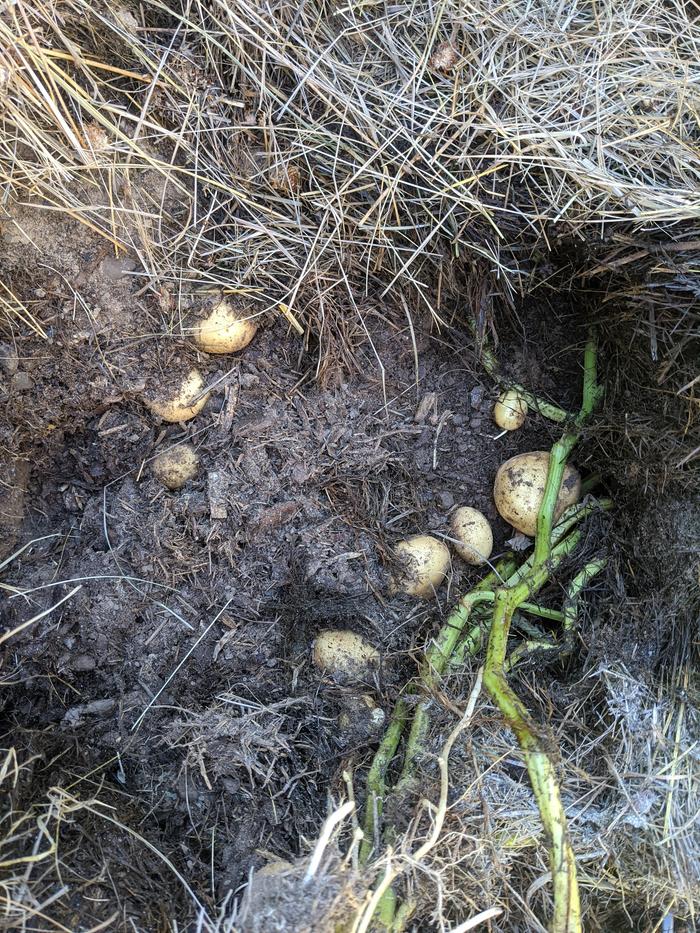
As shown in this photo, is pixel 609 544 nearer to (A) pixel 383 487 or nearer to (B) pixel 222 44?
(A) pixel 383 487

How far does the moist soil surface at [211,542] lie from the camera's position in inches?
65.7

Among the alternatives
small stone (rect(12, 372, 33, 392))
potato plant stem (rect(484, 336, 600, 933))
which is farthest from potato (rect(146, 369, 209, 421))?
potato plant stem (rect(484, 336, 600, 933))

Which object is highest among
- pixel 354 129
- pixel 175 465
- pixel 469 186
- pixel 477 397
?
pixel 354 129

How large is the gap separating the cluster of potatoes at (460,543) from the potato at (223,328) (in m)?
0.65

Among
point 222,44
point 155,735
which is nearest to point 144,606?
point 155,735

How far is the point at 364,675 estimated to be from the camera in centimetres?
176

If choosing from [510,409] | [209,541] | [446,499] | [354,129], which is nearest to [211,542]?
[209,541]

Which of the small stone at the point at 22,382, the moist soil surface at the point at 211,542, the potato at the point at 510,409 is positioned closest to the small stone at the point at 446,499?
the moist soil surface at the point at 211,542

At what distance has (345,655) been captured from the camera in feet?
5.73

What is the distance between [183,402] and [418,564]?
0.70 metres

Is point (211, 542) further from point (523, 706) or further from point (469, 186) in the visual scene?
point (469, 186)

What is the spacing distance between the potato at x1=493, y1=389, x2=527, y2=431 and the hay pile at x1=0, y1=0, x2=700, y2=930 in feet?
0.76

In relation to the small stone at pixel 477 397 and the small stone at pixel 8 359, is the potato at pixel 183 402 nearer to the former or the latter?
the small stone at pixel 8 359

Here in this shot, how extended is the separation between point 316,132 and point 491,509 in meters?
1.03
